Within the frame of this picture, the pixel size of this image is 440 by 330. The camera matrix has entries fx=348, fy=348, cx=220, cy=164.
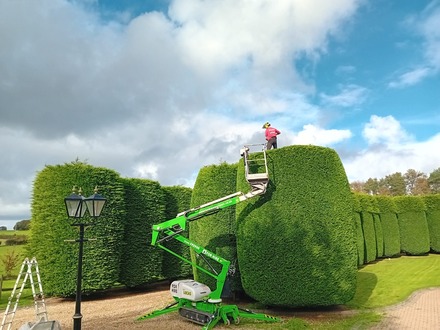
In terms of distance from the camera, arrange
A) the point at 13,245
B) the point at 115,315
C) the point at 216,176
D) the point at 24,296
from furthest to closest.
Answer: the point at 13,245 → the point at 24,296 → the point at 216,176 → the point at 115,315

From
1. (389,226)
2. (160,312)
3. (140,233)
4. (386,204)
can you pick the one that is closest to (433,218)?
(389,226)

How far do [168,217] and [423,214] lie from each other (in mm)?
18924

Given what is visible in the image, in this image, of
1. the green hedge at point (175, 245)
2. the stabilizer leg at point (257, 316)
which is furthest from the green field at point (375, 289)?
the green hedge at point (175, 245)

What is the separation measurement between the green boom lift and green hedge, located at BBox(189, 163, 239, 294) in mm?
1592

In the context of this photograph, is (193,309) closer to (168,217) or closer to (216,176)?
(216,176)

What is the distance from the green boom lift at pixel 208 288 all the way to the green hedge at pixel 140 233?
447 cm

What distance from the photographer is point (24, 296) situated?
12758 mm

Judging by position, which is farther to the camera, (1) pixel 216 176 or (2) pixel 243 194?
(1) pixel 216 176

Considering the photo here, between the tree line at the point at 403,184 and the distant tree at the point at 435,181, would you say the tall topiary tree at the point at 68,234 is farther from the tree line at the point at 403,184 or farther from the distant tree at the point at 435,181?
the distant tree at the point at 435,181

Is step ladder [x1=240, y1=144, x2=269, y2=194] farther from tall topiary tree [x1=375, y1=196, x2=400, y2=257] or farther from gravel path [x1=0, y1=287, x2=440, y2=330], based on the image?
tall topiary tree [x1=375, y1=196, x2=400, y2=257]

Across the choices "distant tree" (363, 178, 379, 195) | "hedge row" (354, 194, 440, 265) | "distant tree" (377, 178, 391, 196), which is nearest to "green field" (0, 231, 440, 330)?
"hedge row" (354, 194, 440, 265)

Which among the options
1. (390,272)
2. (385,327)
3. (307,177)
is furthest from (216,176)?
(390,272)

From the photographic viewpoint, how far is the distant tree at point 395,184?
201 ft

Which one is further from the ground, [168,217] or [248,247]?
[168,217]
